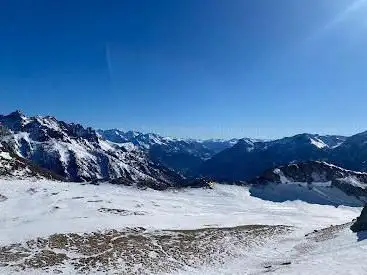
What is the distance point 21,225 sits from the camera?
2058 inches

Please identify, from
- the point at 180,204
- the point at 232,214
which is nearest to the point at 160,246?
the point at 232,214

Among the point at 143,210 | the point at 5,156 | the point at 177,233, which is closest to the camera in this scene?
the point at 177,233

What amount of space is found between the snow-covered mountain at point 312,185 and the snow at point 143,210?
5.79 meters

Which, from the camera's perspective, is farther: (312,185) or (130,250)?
(312,185)

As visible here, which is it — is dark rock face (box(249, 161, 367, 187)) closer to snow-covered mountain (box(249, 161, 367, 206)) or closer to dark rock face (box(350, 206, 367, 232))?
snow-covered mountain (box(249, 161, 367, 206))

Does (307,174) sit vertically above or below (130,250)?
above

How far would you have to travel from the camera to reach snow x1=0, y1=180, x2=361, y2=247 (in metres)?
53.1

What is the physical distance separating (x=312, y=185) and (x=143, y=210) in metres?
59.8

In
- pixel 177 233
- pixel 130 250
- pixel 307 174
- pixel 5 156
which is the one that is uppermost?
pixel 5 156

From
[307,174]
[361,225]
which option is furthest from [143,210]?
[307,174]

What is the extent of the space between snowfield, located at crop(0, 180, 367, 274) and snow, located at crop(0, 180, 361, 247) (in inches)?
5.5

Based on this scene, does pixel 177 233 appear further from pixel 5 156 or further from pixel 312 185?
pixel 5 156

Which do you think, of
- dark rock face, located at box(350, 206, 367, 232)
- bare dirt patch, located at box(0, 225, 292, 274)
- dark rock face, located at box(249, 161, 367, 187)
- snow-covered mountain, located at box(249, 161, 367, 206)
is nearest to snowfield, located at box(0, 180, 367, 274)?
bare dirt patch, located at box(0, 225, 292, 274)

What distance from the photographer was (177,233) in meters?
50.4
